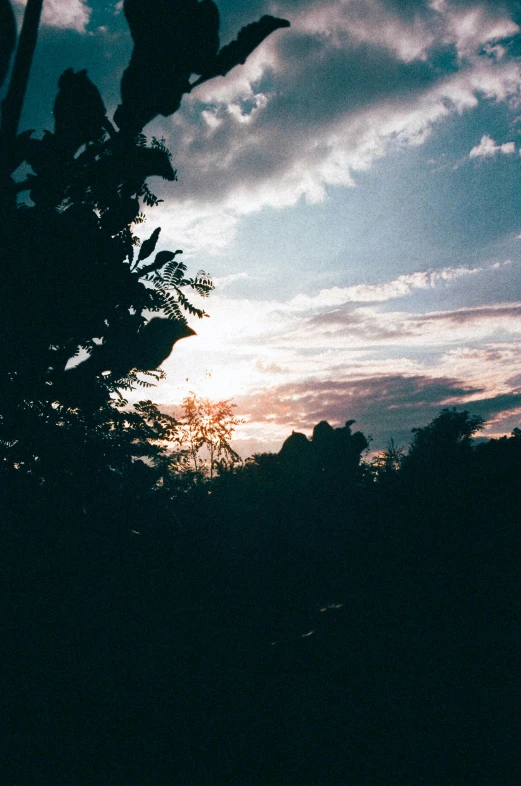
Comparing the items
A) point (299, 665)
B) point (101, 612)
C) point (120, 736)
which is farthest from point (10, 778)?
point (299, 665)

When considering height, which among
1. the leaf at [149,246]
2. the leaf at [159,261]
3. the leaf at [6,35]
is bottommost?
the leaf at [159,261]

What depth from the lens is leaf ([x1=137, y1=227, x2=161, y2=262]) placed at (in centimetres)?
179

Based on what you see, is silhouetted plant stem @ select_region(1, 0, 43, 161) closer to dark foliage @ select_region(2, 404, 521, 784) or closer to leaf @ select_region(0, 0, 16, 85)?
leaf @ select_region(0, 0, 16, 85)

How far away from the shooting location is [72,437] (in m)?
A: 1.90

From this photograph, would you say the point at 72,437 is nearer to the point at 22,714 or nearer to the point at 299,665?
the point at 22,714

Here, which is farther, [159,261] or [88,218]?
[159,261]

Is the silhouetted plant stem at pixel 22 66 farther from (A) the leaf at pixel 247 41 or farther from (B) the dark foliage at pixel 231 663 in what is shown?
(B) the dark foliage at pixel 231 663

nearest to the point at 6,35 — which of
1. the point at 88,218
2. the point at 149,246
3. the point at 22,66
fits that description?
the point at 22,66

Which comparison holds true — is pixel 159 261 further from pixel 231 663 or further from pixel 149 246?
pixel 231 663

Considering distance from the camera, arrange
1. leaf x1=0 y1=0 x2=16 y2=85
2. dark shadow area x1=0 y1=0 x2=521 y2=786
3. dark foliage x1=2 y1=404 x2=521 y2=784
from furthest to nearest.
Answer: dark foliage x1=2 y1=404 x2=521 y2=784 → dark shadow area x1=0 y1=0 x2=521 y2=786 → leaf x1=0 y1=0 x2=16 y2=85

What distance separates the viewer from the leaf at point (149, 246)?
1.79 metres

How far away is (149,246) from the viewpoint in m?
1.80

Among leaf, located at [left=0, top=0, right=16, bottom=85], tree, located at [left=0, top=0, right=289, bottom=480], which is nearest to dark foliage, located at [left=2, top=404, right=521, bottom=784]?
tree, located at [left=0, top=0, right=289, bottom=480]

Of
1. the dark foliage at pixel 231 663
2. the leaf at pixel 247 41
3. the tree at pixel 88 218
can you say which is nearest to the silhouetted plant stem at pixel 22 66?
the tree at pixel 88 218
